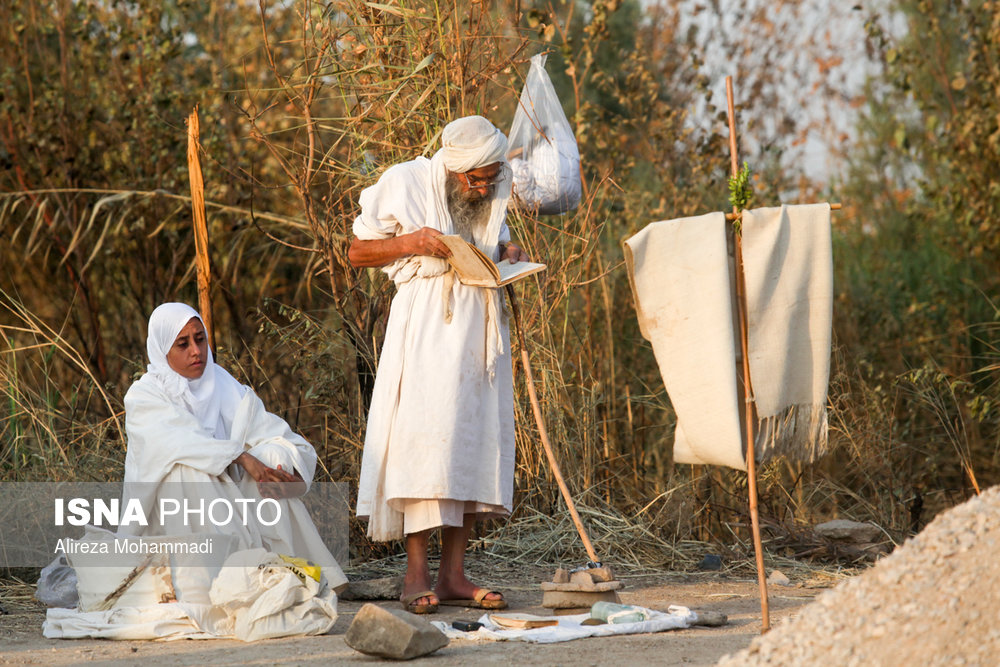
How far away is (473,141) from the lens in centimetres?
436

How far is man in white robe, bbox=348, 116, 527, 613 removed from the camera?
4.38 metres

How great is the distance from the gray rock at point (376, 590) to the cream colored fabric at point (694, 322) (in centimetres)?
163

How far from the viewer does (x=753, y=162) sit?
31.2 ft

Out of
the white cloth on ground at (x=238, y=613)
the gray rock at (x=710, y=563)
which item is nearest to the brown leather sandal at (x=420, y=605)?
the white cloth on ground at (x=238, y=613)

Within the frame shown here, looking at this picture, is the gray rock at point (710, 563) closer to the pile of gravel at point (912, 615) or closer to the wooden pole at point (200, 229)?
the pile of gravel at point (912, 615)

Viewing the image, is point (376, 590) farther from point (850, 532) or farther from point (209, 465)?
point (850, 532)

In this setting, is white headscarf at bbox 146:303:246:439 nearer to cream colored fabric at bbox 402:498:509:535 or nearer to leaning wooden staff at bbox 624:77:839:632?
cream colored fabric at bbox 402:498:509:535

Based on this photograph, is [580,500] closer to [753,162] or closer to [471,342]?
[471,342]

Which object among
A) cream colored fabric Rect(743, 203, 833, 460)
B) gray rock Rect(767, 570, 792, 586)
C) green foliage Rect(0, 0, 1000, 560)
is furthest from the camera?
green foliage Rect(0, 0, 1000, 560)

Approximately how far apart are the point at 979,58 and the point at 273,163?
509 centimetres

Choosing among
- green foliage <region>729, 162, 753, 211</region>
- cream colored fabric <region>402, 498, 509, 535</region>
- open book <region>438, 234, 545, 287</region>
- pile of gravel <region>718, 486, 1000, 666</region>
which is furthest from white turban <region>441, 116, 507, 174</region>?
pile of gravel <region>718, 486, 1000, 666</region>

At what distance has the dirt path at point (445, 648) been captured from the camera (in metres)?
3.67

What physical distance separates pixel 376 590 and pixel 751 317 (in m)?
2.07

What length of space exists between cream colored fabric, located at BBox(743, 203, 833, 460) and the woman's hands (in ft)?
6.31
